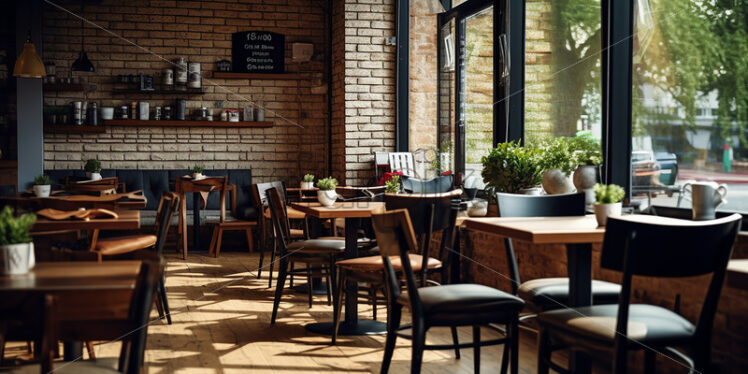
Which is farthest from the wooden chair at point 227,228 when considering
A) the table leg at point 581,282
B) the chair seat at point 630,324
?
the chair seat at point 630,324

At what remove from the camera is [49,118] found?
8055 mm

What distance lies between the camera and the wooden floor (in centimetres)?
345

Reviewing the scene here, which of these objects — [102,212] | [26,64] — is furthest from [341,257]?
[26,64]

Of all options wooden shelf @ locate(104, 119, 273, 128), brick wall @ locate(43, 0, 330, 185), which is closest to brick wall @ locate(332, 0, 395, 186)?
brick wall @ locate(43, 0, 330, 185)

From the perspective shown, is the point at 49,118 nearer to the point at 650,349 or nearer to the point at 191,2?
the point at 191,2

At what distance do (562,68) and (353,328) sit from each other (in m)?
1.95

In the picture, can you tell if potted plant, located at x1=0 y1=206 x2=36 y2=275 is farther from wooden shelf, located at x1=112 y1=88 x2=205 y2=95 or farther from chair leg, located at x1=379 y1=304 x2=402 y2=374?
wooden shelf, located at x1=112 y1=88 x2=205 y2=95

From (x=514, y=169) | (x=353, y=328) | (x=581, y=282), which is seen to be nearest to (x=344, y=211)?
(x=353, y=328)

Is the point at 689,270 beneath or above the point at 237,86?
beneath

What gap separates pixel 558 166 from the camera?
3.95 m

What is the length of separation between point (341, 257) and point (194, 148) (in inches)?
182

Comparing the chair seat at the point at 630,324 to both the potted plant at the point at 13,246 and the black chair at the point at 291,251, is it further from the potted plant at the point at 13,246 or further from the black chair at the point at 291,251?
the black chair at the point at 291,251

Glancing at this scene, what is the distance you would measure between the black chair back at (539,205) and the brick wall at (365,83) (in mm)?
4342

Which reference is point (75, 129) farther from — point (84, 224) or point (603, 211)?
point (603, 211)
